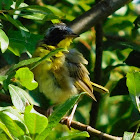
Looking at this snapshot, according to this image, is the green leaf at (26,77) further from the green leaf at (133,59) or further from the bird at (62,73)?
the green leaf at (133,59)

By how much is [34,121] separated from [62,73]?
1529 mm

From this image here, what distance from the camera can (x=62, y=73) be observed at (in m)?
2.84

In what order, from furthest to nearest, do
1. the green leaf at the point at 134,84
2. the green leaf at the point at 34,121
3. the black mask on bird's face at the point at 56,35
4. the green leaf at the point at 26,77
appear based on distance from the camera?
the black mask on bird's face at the point at 56,35
the green leaf at the point at 134,84
the green leaf at the point at 26,77
the green leaf at the point at 34,121

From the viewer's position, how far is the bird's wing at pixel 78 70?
296 cm

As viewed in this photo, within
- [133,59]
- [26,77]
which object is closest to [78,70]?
[133,59]

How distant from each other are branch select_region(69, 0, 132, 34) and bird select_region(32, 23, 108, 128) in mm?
62

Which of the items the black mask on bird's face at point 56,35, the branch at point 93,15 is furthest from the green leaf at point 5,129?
the black mask on bird's face at point 56,35

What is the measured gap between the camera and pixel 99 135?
1972mm

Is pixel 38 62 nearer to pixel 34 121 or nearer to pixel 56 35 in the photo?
pixel 34 121

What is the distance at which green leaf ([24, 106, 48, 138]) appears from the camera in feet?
4.28

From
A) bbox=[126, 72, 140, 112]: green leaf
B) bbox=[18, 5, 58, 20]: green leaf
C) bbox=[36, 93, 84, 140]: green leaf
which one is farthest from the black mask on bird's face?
bbox=[36, 93, 84, 140]: green leaf

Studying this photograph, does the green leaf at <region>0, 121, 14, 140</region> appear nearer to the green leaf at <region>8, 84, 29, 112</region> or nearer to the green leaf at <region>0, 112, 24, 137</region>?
the green leaf at <region>0, 112, 24, 137</region>

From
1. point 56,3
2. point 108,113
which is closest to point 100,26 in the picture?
point 56,3

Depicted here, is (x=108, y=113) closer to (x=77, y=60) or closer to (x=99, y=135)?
(x=77, y=60)
